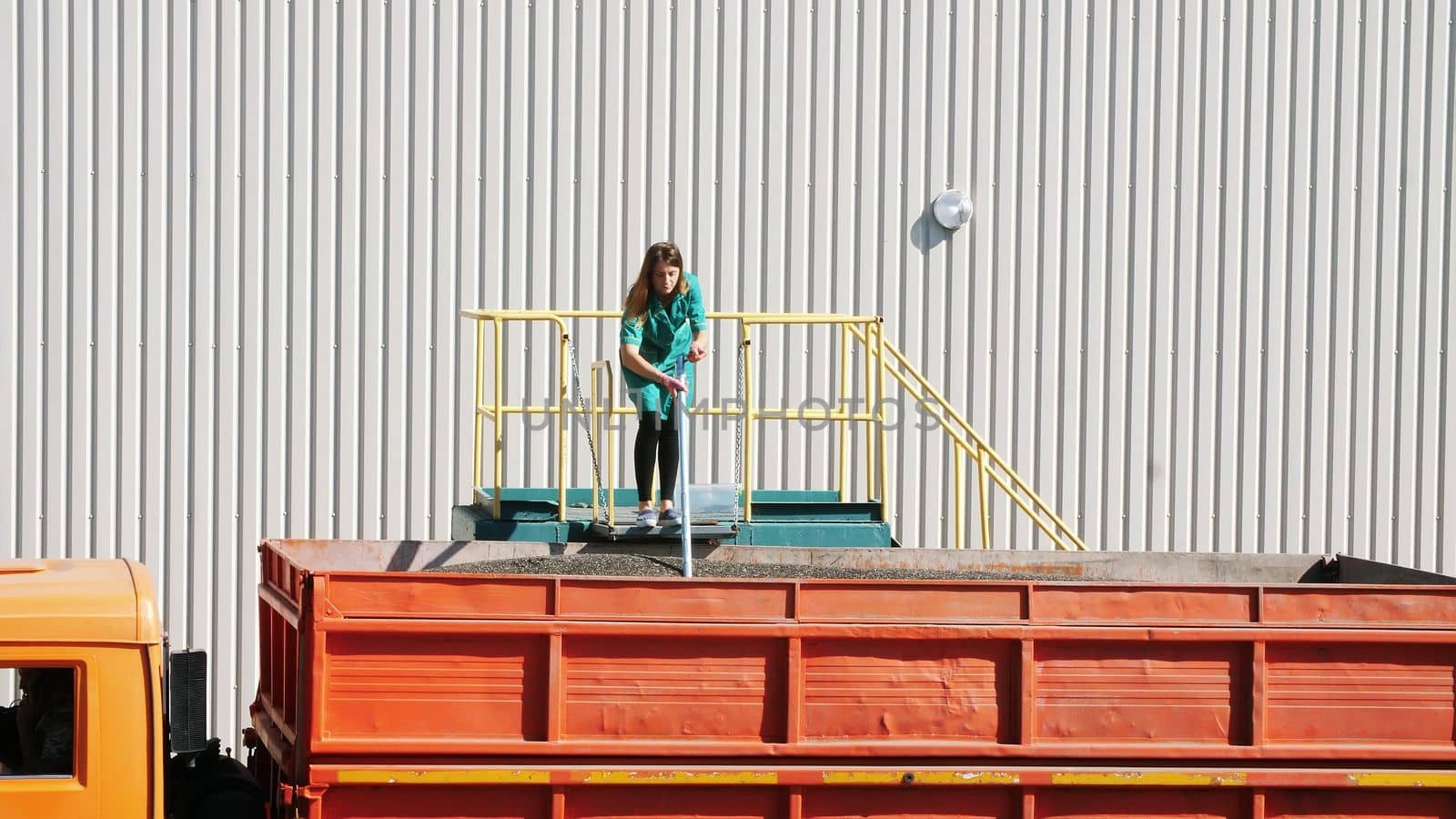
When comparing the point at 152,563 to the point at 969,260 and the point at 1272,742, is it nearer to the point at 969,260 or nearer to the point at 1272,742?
the point at 969,260

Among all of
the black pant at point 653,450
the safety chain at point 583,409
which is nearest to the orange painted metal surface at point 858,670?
the black pant at point 653,450

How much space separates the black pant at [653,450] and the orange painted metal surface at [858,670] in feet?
8.82

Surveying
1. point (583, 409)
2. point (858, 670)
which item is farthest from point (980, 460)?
point (858, 670)

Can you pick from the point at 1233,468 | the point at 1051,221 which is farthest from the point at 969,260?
the point at 1233,468

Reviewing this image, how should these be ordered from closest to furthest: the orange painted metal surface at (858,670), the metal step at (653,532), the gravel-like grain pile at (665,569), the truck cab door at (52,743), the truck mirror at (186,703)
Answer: the truck cab door at (52,743) → the truck mirror at (186,703) → the orange painted metal surface at (858,670) → the gravel-like grain pile at (665,569) → the metal step at (653,532)

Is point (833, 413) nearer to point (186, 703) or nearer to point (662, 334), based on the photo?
point (662, 334)

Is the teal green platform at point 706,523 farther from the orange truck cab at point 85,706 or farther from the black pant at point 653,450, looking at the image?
the orange truck cab at point 85,706

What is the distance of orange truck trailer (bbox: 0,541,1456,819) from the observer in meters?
Answer: 5.40

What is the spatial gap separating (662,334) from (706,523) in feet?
3.40

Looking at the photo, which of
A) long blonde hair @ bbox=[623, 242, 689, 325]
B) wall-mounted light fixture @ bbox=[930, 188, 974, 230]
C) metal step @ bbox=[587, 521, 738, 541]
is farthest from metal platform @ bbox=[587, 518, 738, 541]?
wall-mounted light fixture @ bbox=[930, 188, 974, 230]

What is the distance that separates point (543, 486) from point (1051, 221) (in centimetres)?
394

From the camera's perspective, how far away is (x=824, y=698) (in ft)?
18.4

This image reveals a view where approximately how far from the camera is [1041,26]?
10766 millimetres

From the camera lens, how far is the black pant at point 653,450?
8242mm
